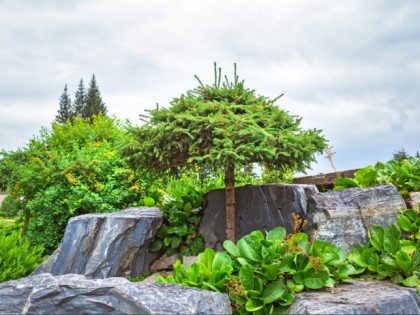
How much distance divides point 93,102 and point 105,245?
41088 millimetres

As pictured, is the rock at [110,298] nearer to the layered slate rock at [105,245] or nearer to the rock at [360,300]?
the rock at [360,300]

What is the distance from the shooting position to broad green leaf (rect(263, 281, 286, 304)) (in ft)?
12.1

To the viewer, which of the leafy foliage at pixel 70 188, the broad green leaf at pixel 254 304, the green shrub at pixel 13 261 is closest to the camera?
the broad green leaf at pixel 254 304

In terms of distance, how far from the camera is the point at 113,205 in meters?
8.96

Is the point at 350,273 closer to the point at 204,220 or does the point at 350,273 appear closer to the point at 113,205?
the point at 204,220

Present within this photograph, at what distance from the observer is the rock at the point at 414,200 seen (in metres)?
5.22

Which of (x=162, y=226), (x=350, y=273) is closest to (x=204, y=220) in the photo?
(x=162, y=226)

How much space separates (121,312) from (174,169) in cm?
285

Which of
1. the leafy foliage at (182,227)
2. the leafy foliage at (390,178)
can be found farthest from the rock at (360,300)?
the leafy foliage at (182,227)

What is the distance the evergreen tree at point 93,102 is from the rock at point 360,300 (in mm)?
42882

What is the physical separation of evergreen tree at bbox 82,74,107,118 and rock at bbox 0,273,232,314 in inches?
1655

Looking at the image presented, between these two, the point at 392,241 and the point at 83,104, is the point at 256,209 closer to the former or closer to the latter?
the point at 392,241

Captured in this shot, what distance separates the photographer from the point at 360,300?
139 inches

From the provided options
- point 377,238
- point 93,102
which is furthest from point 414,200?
point 93,102
